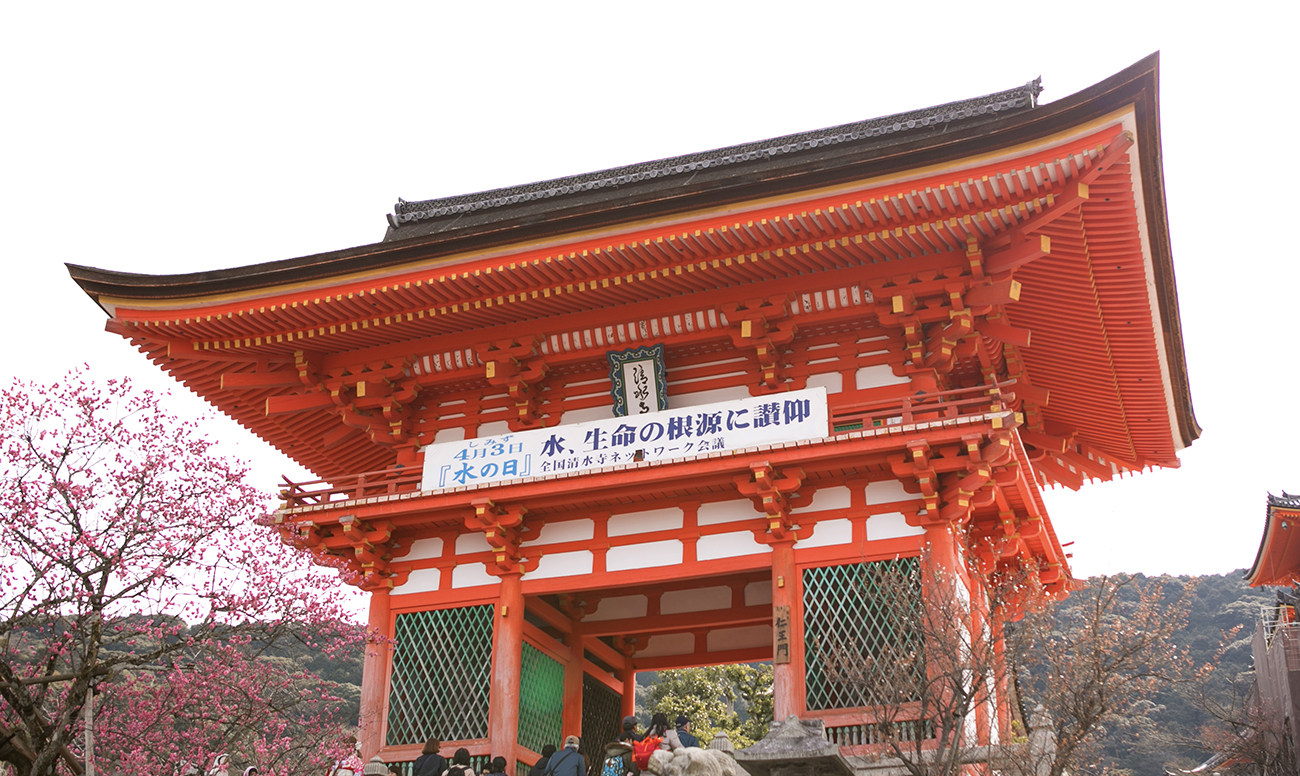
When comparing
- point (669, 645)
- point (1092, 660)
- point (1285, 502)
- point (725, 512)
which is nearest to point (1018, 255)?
point (725, 512)

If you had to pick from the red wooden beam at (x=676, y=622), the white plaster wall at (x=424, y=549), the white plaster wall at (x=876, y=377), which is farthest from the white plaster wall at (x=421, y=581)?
the white plaster wall at (x=876, y=377)

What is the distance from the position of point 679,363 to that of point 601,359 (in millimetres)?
1053

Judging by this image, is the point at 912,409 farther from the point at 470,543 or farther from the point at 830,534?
the point at 470,543

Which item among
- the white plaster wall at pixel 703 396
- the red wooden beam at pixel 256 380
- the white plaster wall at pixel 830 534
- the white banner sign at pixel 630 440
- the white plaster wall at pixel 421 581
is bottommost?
the white plaster wall at pixel 421 581

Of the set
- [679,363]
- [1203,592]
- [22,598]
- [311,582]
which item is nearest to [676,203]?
[679,363]

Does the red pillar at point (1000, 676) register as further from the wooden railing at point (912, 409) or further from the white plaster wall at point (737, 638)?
the white plaster wall at point (737, 638)

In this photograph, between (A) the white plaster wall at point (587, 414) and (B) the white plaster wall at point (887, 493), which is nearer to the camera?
(B) the white plaster wall at point (887, 493)

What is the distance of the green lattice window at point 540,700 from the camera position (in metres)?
14.3

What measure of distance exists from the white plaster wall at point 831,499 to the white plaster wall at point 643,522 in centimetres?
165

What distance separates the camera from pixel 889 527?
43.4 feet

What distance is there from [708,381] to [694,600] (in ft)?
12.5

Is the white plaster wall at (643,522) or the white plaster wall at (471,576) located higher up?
the white plaster wall at (643,522)

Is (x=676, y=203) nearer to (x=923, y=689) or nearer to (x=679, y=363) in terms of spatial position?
(x=679, y=363)

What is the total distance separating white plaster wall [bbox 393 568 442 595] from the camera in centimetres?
1485
